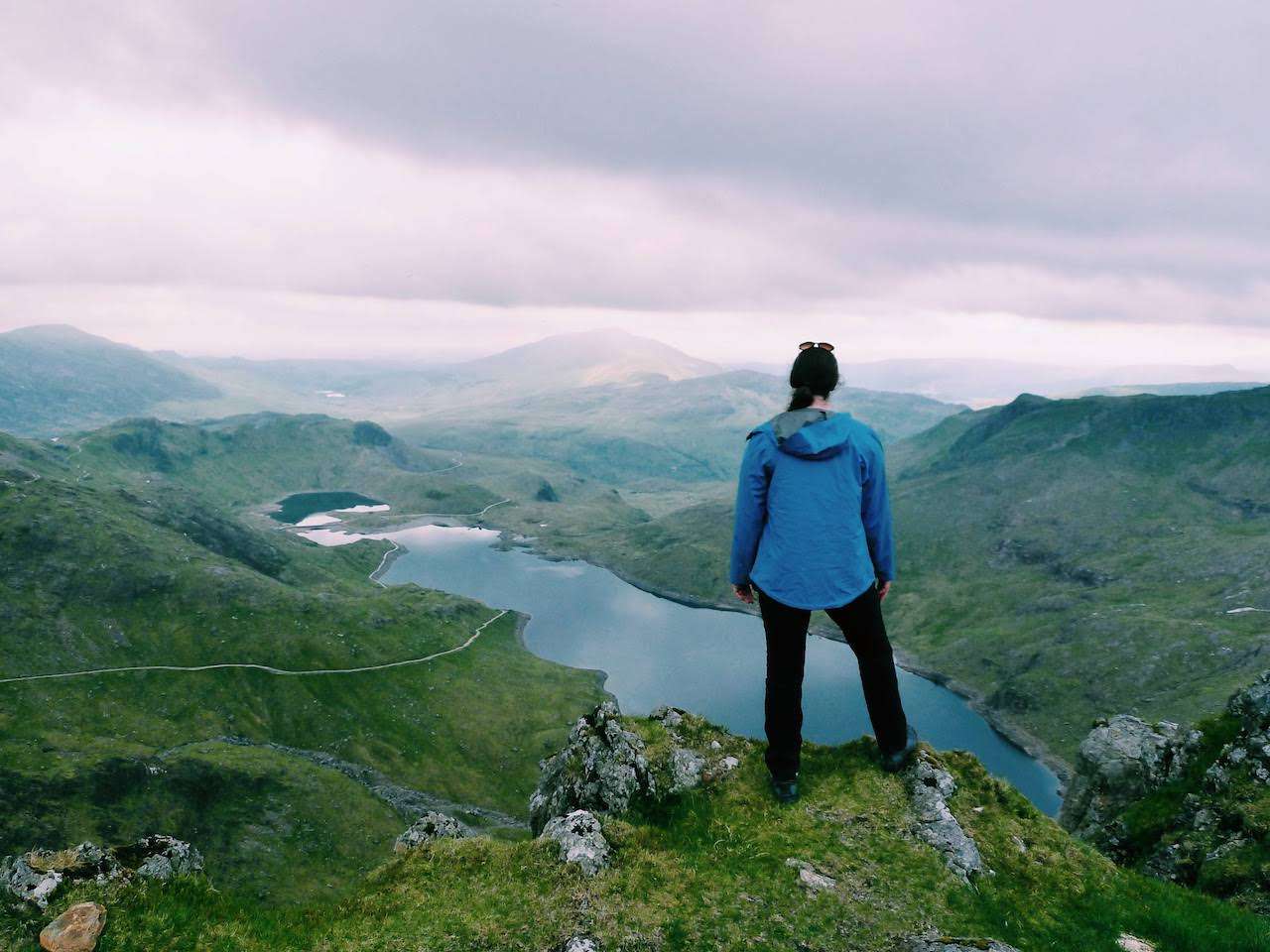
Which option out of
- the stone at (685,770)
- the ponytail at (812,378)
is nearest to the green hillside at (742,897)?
the stone at (685,770)

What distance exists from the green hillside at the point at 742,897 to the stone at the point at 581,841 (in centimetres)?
18

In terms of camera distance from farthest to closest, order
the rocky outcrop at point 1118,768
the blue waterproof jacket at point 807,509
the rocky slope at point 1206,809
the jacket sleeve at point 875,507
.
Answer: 1. the rocky outcrop at point 1118,768
2. the rocky slope at point 1206,809
3. the jacket sleeve at point 875,507
4. the blue waterproof jacket at point 807,509

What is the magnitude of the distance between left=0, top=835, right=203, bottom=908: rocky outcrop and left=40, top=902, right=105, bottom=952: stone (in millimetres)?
783

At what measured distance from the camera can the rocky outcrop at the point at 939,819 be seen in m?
12.4

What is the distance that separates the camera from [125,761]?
4215 inches

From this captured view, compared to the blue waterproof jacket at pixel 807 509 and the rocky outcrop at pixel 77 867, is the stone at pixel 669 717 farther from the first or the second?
the rocky outcrop at pixel 77 867

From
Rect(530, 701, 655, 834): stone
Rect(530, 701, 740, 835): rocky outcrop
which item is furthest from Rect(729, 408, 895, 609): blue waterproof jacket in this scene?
Rect(530, 701, 655, 834): stone

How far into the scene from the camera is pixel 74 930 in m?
9.41

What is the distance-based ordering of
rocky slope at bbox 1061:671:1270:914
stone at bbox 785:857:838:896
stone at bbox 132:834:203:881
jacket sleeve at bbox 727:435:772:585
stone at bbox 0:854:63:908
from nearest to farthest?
stone at bbox 0:854:63:908 < stone at bbox 132:834:203:881 < stone at bbox 785:857:838:896 < jacket sleeve at bbox 727:435:772:585 < rocky slope at bbox 1061:671:1270:914

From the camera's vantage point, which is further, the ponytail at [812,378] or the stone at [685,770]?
the stone at [685,770]

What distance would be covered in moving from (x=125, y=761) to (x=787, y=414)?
137817 millimetres

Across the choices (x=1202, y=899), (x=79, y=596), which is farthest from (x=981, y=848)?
(x=79, y=596)

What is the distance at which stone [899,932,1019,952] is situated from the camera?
1035cm

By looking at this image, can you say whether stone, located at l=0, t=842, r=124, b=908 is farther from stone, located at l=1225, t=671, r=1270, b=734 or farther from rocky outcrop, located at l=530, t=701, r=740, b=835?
stone, located at l=1225, t=671, r=1270, b=734
